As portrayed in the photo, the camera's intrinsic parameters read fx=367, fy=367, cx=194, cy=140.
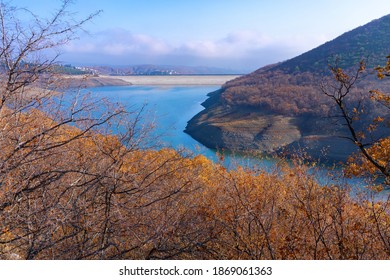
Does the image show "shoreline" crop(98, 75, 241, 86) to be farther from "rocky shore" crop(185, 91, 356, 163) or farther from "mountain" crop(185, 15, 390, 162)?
"rocky shore" crop(185, 91, 356, 163)

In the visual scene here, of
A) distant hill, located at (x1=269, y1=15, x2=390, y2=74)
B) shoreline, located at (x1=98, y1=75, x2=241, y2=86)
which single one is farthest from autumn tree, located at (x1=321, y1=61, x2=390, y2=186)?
shoreline, located at (x1=98, y1=75, x2=241, y2=86)

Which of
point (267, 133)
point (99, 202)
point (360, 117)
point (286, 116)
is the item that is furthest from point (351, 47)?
point (99, 202)

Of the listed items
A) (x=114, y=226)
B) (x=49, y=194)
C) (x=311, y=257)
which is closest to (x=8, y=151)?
(x=49, y=194)

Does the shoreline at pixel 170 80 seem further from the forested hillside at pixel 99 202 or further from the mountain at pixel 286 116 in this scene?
the forested hillside at pixel 99 202

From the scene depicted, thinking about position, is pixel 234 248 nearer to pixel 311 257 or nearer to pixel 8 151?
pixel 311 257

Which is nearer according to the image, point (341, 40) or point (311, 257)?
point (311, 257)

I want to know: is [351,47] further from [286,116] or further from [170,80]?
[170,80]

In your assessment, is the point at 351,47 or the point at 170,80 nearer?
the point at 351,47
